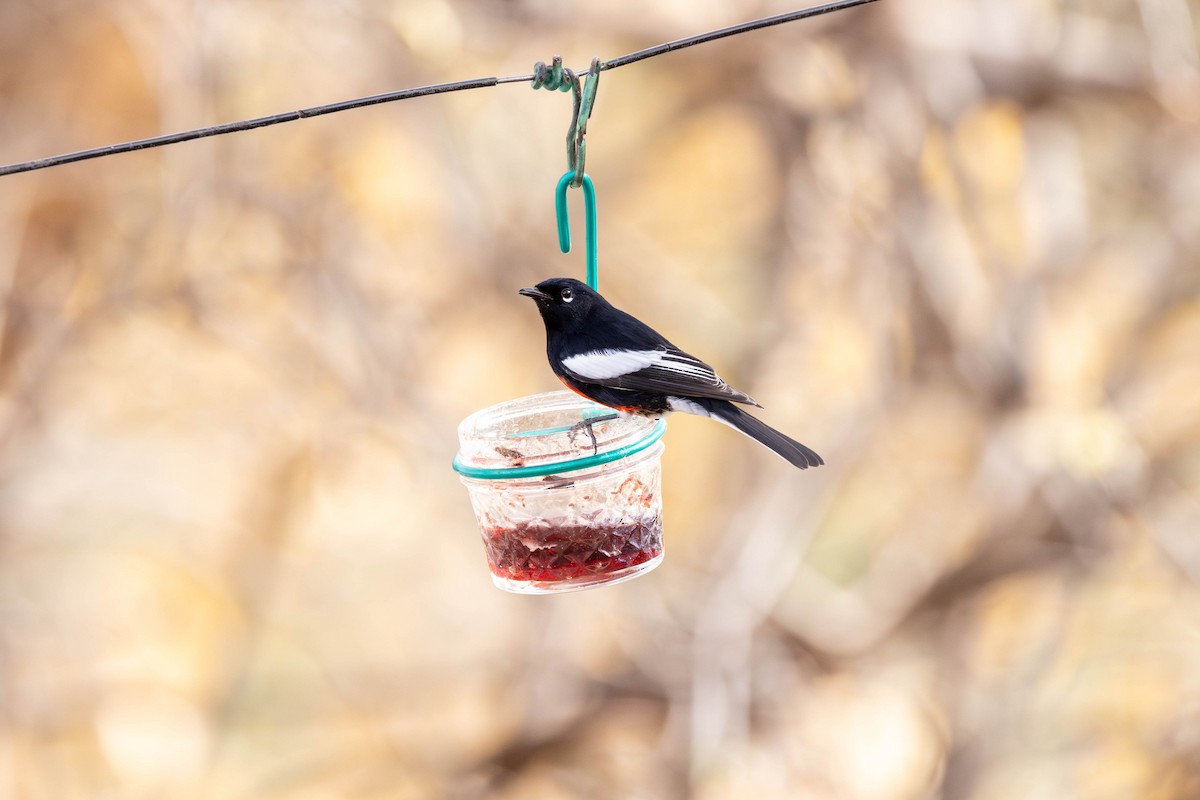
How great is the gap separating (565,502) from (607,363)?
28cm

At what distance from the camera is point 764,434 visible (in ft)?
7.44

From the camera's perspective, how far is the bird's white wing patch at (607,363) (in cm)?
224

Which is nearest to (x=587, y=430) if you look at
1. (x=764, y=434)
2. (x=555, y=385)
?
(x=764, y=434)

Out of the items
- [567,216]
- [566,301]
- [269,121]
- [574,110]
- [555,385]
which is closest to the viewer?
[269,121]

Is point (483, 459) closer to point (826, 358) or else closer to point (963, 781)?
point (826, 358)

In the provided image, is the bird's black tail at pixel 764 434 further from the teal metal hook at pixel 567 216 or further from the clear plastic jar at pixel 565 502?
the teal metal hook at pixel 567 216

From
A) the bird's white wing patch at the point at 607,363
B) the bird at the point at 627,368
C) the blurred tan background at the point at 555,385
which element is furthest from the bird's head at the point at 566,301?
the blurred tan background at the point at 555,385

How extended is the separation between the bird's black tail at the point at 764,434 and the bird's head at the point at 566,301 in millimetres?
287

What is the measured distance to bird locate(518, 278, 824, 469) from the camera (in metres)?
2.24

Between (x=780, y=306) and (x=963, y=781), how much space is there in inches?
94.3

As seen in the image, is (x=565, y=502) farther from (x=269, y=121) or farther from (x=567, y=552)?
(x=269, y=121)

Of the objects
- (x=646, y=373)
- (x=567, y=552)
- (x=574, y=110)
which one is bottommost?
(x=567, y=552)

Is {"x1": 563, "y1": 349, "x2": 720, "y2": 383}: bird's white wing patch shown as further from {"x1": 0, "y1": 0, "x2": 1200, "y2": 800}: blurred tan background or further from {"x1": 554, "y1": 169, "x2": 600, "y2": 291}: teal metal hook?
{"x1": 0, "y1": 0, "x2": 1200, "y2": 800}: blurred tan background

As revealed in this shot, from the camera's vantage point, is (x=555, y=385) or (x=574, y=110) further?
(x=555, y=385)
